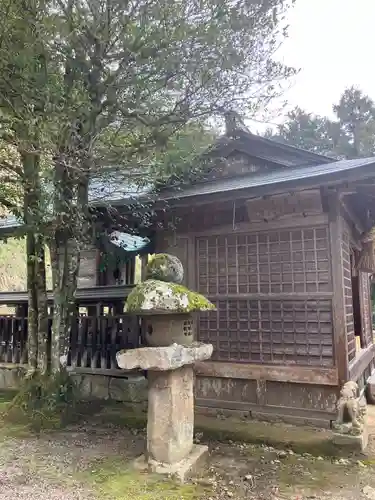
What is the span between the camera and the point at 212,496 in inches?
155

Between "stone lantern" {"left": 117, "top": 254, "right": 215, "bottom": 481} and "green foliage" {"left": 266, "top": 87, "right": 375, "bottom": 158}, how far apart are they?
80.9 feet

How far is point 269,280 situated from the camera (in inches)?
255

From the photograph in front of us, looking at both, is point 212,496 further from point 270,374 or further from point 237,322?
point 237,322

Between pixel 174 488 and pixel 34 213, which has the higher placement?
pixel 34 213

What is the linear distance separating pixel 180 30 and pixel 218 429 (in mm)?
5437

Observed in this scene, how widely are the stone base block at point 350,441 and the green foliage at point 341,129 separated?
2421 cm

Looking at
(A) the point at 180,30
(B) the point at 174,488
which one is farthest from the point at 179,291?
(A) the point at 180,30

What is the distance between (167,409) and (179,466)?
60 cm

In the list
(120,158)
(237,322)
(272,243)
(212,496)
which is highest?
(120,158)

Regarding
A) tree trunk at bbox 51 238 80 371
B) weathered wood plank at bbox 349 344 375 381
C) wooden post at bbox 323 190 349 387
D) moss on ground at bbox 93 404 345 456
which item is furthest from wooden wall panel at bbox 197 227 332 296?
tree trunk at bbox 51 238 80 371

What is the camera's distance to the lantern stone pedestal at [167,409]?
14.0 feet

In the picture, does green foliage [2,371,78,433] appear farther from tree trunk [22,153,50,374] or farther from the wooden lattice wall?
the wooden lattice wall

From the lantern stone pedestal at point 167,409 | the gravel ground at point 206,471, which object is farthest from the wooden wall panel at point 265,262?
the gravel ground at point 206,471

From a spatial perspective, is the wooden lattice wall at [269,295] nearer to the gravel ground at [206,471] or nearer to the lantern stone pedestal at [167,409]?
the gravel ground at [206,471]
